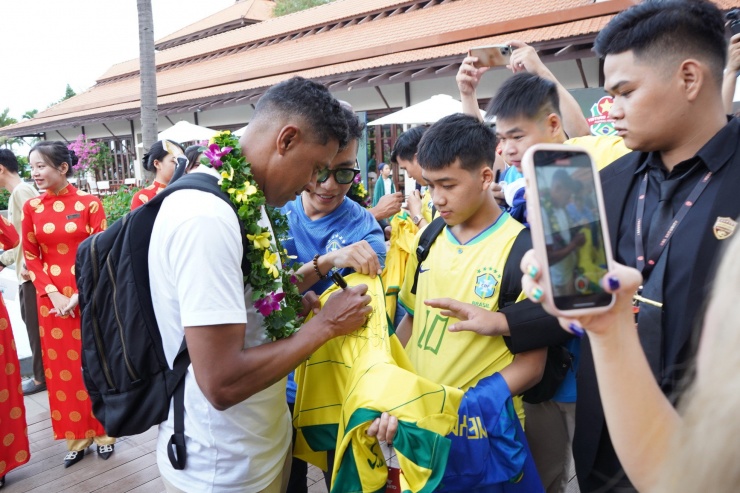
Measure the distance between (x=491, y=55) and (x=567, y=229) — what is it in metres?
2.29

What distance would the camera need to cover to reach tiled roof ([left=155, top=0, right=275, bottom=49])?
24250 mm

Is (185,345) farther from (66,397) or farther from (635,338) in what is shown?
(66,397)

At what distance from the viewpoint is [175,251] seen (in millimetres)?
1401

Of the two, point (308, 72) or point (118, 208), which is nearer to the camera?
point (118, 208)

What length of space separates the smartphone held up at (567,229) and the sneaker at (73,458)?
4078 millimetres

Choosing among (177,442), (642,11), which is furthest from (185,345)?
(642,11)

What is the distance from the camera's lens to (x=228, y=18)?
2452cm

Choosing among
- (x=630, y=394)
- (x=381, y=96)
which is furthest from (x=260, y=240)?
(x=381, y=96)

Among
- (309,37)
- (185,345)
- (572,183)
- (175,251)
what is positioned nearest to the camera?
(572,183)

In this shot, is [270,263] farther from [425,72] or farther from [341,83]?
[341,83]

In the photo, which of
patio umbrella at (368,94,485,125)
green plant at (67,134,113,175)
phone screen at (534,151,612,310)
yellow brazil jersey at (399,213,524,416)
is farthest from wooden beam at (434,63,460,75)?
green plant at (67,134,113,175)

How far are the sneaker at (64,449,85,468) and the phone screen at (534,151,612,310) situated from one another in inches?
161

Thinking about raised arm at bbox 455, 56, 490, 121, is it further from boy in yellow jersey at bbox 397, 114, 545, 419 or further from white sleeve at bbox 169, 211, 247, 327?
white sleeve at bbox 169, 211, 247, 327

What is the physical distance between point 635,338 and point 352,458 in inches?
40.5
